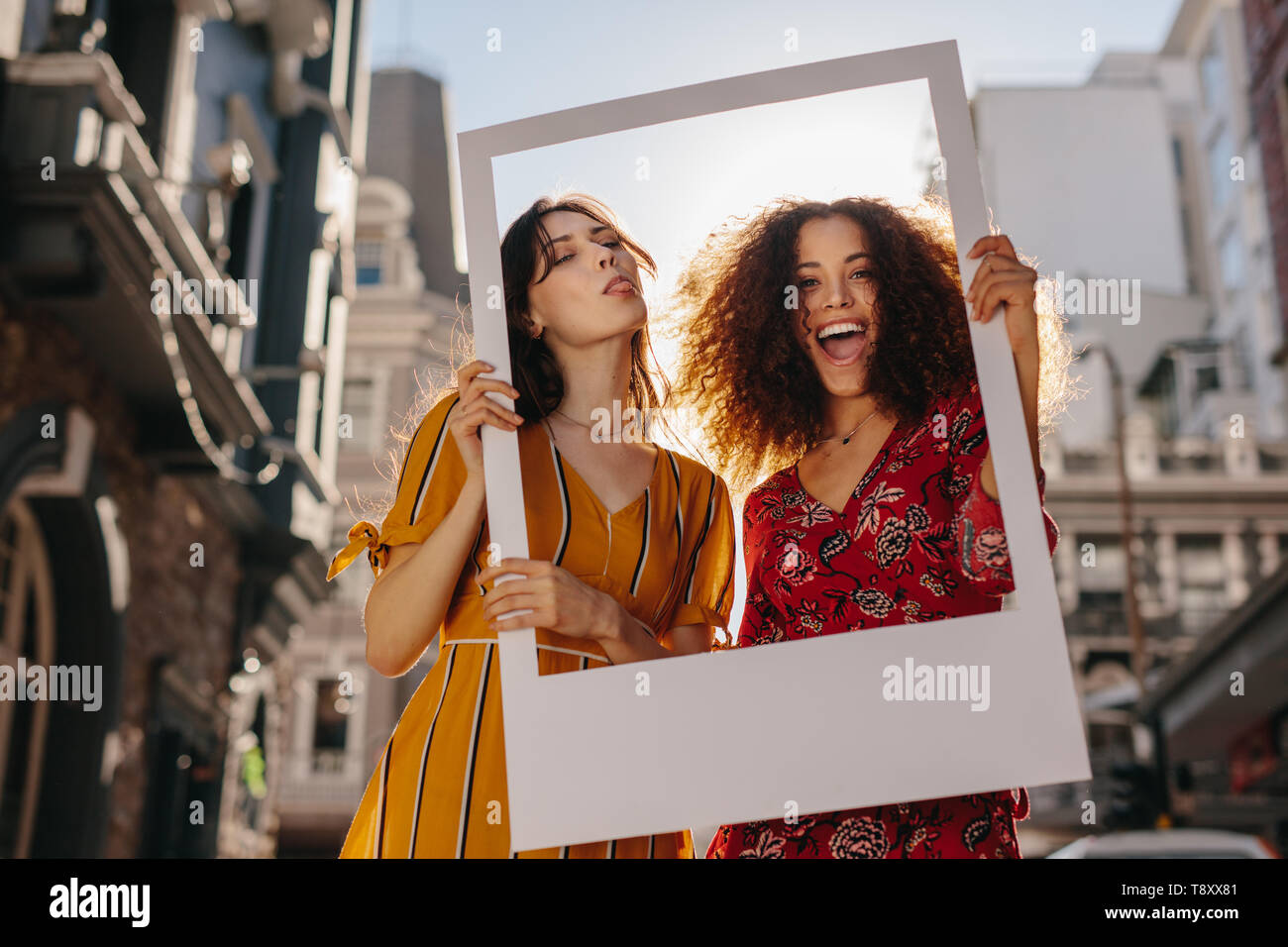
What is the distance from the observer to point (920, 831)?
1.98 m

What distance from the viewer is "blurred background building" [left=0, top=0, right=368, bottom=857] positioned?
786 centimetres

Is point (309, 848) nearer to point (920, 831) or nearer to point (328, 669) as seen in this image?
point (328, 669)

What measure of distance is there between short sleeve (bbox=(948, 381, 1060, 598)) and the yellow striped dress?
0.46 metres

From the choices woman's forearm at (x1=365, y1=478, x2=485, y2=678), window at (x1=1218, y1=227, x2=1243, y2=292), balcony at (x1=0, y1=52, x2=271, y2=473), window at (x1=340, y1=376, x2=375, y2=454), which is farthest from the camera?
window at (x1=1218, y1=227, x2=1243, y2=292)

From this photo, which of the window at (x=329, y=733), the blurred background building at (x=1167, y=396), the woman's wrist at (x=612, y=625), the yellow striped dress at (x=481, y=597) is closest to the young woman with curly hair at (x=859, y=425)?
the yellow striped dress at (x=481, y=597)

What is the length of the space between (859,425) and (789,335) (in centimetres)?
24

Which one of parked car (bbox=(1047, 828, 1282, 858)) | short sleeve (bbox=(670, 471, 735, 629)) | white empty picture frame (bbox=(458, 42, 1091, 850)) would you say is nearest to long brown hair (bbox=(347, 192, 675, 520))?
short sleeve (bbox=(670, 471, 735, 629))

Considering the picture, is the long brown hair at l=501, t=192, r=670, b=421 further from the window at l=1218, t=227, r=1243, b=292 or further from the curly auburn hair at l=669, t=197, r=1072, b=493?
the window at l=1218, t=227, r=1243, b=292

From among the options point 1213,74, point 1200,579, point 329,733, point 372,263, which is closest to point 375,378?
point 372,263

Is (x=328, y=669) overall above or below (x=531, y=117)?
above

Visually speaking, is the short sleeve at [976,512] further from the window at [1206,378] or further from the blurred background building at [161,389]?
the window at [1206,378]
